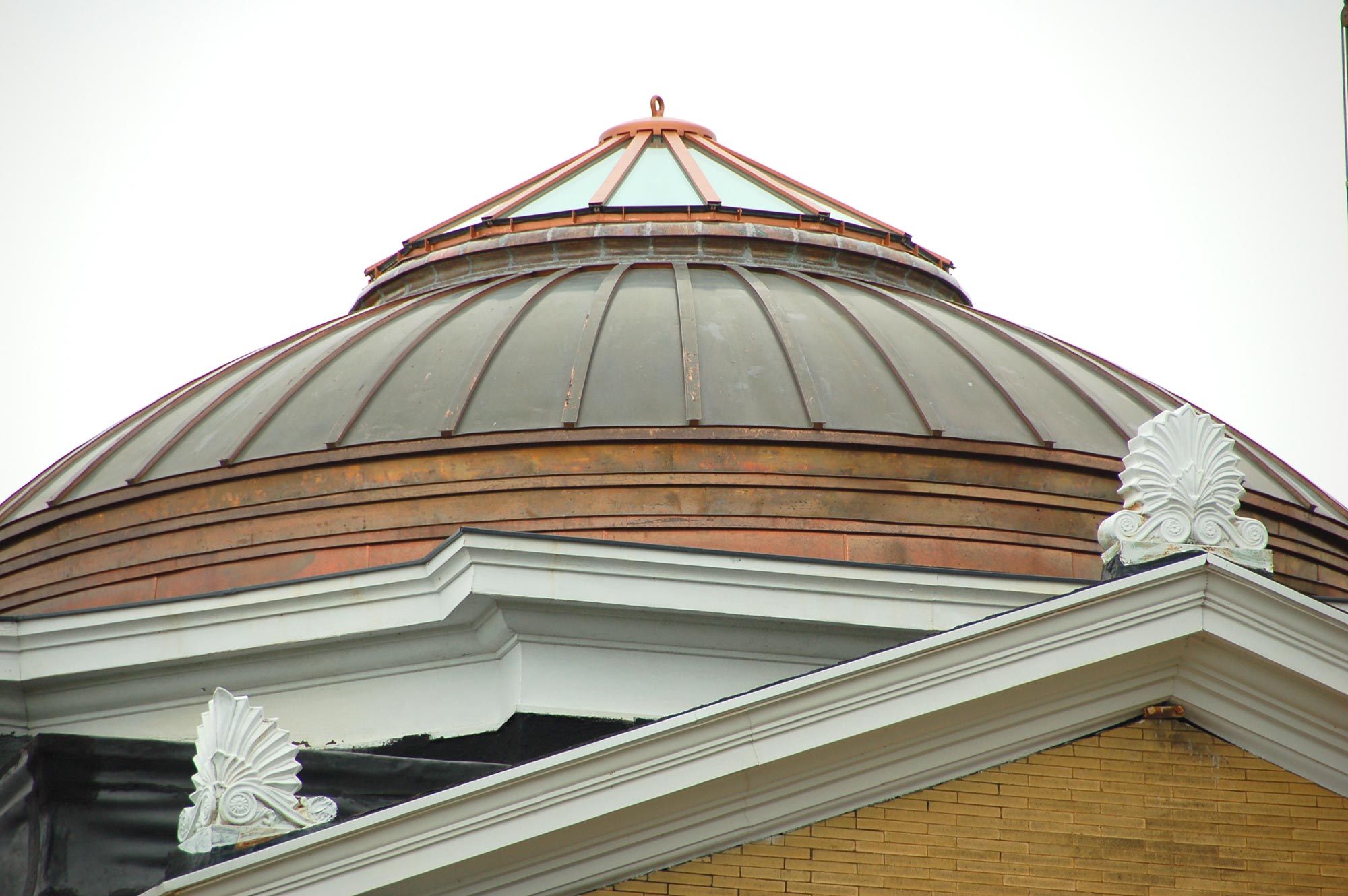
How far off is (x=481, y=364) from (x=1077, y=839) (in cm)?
911

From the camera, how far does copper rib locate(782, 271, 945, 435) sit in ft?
52.4

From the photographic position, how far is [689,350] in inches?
650

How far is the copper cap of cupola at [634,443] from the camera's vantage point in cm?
1554

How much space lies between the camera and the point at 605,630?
13.2m

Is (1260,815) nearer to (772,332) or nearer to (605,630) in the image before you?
(605,630)

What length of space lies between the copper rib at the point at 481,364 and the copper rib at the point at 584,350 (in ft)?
2.18

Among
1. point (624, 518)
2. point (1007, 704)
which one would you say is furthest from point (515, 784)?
point (624, 518)

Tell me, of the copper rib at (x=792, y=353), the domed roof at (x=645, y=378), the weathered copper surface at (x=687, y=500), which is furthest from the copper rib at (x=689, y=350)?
the copper rib at (x=792, y=353)

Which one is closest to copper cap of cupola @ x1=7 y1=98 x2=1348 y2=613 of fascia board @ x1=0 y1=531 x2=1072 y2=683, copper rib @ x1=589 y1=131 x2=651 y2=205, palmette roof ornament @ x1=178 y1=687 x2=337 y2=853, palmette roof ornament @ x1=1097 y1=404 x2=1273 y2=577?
copper rib @ x1=589 y1=131 x2=651 y2=205

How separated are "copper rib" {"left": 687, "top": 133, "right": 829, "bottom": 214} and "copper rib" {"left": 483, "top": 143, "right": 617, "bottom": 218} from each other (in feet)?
3.84

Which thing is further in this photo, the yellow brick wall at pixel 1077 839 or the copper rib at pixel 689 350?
the copper rib at pixel 689 350

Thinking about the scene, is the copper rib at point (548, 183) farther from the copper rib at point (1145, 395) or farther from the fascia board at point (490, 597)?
the fascia board at point (490, 597)

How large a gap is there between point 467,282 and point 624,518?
16.7 ft

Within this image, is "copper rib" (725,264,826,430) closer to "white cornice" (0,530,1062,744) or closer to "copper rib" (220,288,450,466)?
"white cornice" (0,530,1062,744)
